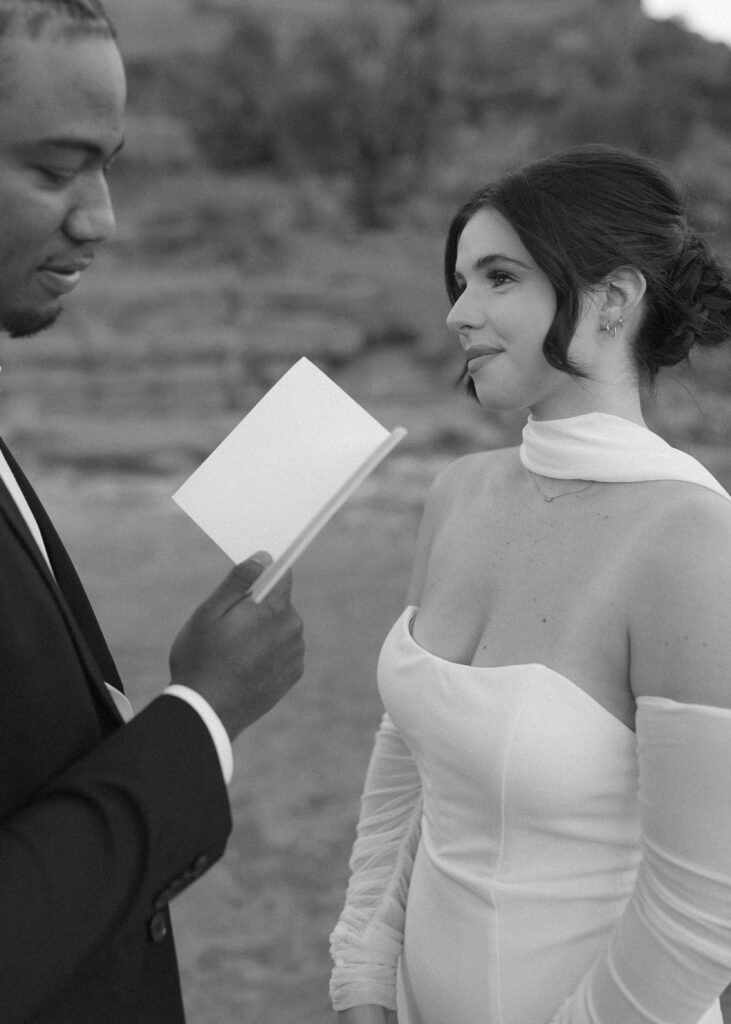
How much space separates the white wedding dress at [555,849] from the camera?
5.13ft

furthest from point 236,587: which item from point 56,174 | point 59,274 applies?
point 56,174

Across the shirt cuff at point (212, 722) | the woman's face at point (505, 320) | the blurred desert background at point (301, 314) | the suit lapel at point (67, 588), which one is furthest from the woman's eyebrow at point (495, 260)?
the shirt cuff at point (212, 722)

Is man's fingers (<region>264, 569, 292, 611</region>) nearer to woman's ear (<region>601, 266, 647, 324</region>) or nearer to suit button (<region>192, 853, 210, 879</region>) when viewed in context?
suit button (<region>192, 853, 210, 879</region>)

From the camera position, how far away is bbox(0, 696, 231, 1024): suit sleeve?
121cm

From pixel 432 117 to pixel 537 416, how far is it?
21899 millimetres

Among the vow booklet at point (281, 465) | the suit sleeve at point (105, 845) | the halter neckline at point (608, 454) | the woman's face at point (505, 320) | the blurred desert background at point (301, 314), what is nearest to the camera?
the suit sleeve at point (105, 845)

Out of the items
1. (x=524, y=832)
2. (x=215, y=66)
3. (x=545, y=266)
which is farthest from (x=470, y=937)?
(x=215, y=66)

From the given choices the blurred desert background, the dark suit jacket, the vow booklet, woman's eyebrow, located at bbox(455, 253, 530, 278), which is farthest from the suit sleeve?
the blurred desert background

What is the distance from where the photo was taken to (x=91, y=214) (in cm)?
139

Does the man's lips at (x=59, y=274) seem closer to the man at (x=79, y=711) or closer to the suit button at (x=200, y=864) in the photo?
the man at (x=79, y=711)

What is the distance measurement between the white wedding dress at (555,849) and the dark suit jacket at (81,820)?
52cm

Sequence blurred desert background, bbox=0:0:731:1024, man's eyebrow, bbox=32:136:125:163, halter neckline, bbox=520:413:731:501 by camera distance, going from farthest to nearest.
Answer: blurred desert background, bbox=0:0:731:1024 < halter neckline, bbox=520:413:731:501 < man's eyebrow, bbox=32:136:125:163

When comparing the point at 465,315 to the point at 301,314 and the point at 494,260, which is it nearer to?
the point at 494,260

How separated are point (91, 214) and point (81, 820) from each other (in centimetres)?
72
